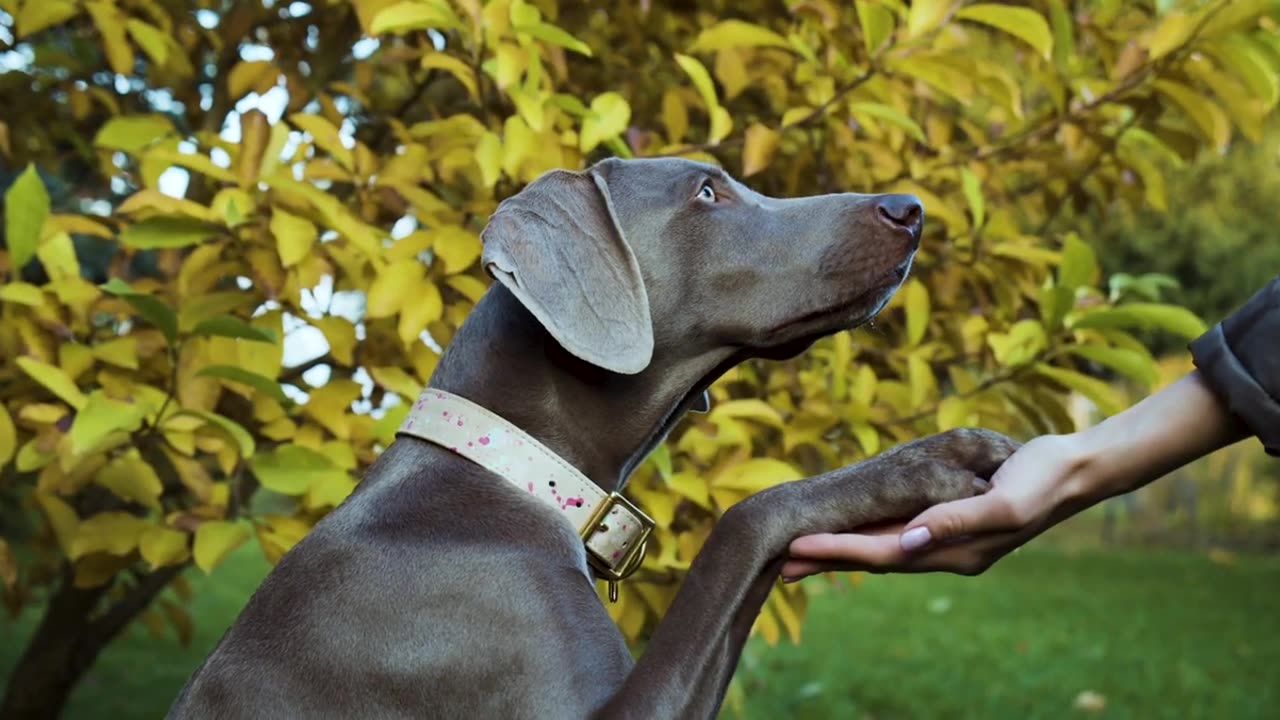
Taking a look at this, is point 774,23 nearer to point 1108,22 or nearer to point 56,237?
point 1108,22

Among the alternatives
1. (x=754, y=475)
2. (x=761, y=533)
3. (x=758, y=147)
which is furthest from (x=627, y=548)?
(x=758, y=147)

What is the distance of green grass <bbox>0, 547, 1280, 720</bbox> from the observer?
655cm

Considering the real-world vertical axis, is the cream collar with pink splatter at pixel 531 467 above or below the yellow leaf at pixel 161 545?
above

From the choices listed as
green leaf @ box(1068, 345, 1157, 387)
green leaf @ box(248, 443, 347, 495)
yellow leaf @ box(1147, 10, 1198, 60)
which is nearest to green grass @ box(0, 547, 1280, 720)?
green leaf @ box(1068, 345, 1157, 387)

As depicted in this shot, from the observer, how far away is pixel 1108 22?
3908mm

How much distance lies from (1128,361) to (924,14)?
3.13ft

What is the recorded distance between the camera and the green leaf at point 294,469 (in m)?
2.77

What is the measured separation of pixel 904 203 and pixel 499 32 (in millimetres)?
1040

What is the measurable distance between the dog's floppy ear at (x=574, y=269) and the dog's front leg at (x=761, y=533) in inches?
13.5

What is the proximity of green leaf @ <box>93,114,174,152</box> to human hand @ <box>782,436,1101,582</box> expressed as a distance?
1988 millimetres

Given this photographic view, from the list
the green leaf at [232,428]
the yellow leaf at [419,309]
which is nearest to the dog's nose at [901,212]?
the yellow leaf at [419,309]

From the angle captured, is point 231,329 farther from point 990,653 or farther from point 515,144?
point 990,653

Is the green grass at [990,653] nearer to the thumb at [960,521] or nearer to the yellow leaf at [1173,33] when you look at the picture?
the yellow leaf at [1173,33]

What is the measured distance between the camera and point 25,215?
9.10ft
